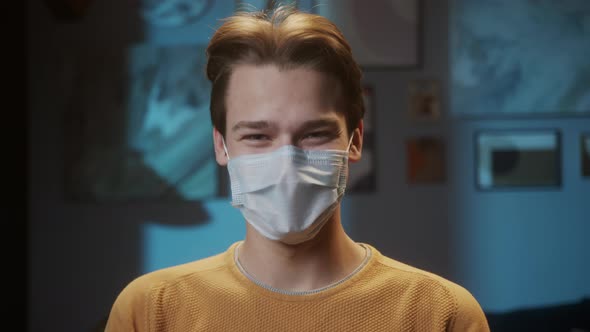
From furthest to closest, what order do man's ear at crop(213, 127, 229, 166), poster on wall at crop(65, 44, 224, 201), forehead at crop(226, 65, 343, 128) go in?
poster on wall at crop(65, 44, 224, 201) < man's ear at crop(213, 127, 229, 166) < forehead at crop(226, 65, 343, 128)

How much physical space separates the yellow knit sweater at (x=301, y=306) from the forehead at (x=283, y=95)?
1.03 ft

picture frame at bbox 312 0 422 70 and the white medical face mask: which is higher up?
picture frame at bbox 312 0 422 70

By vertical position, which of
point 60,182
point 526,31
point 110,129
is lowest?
point 60,182

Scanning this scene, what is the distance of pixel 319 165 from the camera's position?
128 centimetres

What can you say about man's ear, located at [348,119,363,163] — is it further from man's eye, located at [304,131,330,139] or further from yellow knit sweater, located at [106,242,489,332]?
yellow knit sweater, located at [106,242,489,332]

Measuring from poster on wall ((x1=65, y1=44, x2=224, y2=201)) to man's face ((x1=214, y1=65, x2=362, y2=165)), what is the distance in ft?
5.85

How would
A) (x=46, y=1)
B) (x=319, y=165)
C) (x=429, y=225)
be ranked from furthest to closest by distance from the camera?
1. (x=429, y=225)
2. (x=46, y=1)
3. (x=319, y=165)

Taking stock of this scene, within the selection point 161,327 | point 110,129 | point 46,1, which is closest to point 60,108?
point 110,129

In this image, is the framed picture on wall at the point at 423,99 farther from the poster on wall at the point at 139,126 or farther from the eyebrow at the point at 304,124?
the eyebrow at the point at 304,124

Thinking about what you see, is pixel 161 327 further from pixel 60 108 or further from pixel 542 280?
pixel 542 280

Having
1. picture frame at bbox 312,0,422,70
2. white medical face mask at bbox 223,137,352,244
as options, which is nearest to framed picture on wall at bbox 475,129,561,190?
picture frame at bbox 312,0,422,70

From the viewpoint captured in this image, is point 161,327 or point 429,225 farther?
point 429,225

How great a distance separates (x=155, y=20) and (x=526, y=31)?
164 cm

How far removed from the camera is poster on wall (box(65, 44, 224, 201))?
304cm
